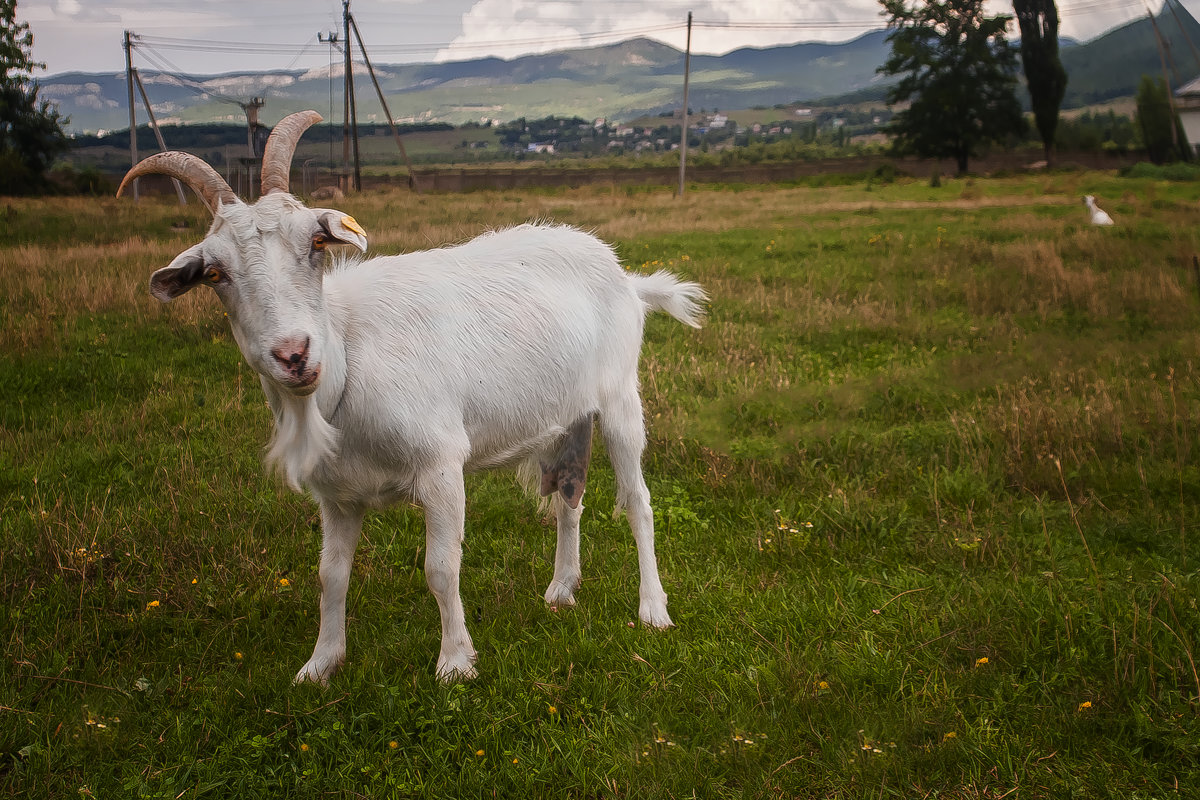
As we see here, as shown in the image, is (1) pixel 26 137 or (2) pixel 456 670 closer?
(2) pixel 456 670

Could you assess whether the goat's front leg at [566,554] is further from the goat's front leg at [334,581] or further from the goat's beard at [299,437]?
the goat's beard at [299,437]

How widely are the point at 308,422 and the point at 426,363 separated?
0.57m

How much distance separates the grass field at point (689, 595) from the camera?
2.87 m

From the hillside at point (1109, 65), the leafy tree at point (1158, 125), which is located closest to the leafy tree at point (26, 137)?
the leafy tree at point (1158, 125)

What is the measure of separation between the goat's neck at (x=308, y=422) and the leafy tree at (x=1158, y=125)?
35.3 metres

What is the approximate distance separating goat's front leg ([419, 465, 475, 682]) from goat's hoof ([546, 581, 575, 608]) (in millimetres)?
674

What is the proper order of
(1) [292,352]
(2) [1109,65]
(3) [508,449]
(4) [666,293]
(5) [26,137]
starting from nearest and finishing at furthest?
(1) [292,352] → (3) [508,449] → (4) [666,293] → (5) [26,137] → (2) [1109,65]

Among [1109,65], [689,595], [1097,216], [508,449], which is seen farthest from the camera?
[1109,65]

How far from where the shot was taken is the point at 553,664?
11.5 ft

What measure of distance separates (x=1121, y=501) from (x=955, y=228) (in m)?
12.7

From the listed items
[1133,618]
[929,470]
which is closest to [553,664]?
[1133,618]

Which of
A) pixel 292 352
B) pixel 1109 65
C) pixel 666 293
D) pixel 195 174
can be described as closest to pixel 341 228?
pixel 292 352

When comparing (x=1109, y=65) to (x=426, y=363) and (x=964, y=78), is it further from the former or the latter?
(x=426, y=363)

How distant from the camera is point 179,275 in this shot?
2734 millimetres
